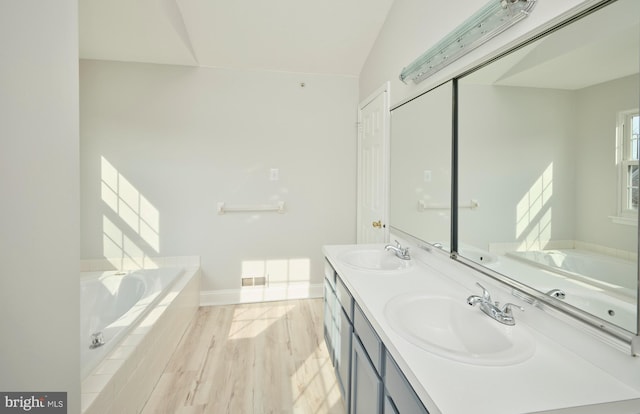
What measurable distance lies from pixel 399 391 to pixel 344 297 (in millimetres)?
715

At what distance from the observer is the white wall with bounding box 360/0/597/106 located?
1053 mm

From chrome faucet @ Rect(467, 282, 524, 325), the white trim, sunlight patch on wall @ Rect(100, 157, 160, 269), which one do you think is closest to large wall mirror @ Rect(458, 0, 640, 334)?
the white trim

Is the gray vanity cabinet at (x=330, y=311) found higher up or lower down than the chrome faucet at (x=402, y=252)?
lower down

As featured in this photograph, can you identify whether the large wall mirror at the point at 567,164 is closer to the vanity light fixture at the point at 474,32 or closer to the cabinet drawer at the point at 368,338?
the vanity light fixture at the point at 474,32

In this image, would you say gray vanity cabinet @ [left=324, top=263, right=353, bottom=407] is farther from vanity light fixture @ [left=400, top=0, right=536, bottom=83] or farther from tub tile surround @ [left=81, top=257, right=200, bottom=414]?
vanity light fixture @ [left=400, top=0, right=536, bottom=83]

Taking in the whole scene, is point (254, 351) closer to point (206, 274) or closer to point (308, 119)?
point (206, 274)

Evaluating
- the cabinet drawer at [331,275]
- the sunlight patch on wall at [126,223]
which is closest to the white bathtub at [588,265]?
the cabinet drawer at [331,275]

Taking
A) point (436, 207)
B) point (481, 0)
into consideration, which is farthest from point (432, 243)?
point (481, 0)

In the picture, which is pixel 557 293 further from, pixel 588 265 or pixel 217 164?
pixel 217 164

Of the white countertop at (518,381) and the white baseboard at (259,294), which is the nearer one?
the white countertop at (518,381)

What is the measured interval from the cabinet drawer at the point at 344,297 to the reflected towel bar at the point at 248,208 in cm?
144

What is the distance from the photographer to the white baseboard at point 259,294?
3.03 m

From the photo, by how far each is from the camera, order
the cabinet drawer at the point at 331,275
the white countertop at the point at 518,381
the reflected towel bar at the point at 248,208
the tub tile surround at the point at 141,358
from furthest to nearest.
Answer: the reflected towel bar at the point at 248,208 → the cabinet drawer at the point at 331,275 → the tub tile surround at the point at 141,358 → the white countertop at the point at 518,381

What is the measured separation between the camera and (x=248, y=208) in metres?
3.00
